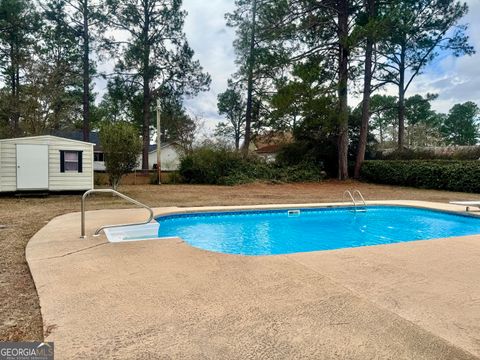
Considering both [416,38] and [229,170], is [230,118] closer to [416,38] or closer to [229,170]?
[229,170]

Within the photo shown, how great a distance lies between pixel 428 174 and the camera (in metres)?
15.2

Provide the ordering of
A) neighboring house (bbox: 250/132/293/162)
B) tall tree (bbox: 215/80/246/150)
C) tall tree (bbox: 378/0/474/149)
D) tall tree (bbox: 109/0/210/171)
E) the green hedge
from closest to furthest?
the green hedge < tall tree (bbox: 378/0/474/149) < tall tree (bbox: 109/0/210/171) < neighboring house (bbox: 250/132/293/162) < tall tree (bbox: 215/80/246/150)

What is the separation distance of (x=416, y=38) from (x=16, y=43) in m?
22.5

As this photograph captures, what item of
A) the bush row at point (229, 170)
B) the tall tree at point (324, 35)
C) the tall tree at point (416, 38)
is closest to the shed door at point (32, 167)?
the bush row at point (229, 170)

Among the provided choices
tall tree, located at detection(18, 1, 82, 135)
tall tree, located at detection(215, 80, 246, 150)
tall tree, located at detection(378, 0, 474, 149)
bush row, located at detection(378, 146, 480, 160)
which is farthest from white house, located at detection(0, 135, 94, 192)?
tall tree, located at detection(215, 80, 246, 150)

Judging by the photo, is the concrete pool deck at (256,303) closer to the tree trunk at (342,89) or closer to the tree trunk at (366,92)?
the tree trunk at (342,89)

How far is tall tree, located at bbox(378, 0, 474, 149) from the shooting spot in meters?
15.7

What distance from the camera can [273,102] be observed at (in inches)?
671

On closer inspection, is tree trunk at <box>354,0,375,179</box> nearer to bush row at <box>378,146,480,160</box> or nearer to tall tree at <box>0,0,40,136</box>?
bush row at <box>378,146,480,160</box>

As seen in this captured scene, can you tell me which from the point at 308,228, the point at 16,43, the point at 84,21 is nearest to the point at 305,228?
the point at 308,228

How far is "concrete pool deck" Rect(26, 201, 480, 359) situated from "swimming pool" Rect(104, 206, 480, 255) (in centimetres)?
206

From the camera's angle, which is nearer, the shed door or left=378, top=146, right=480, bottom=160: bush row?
the shed door

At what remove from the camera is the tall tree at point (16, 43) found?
55.3 ft

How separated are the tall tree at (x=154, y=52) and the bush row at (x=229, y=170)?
10.2 feet
